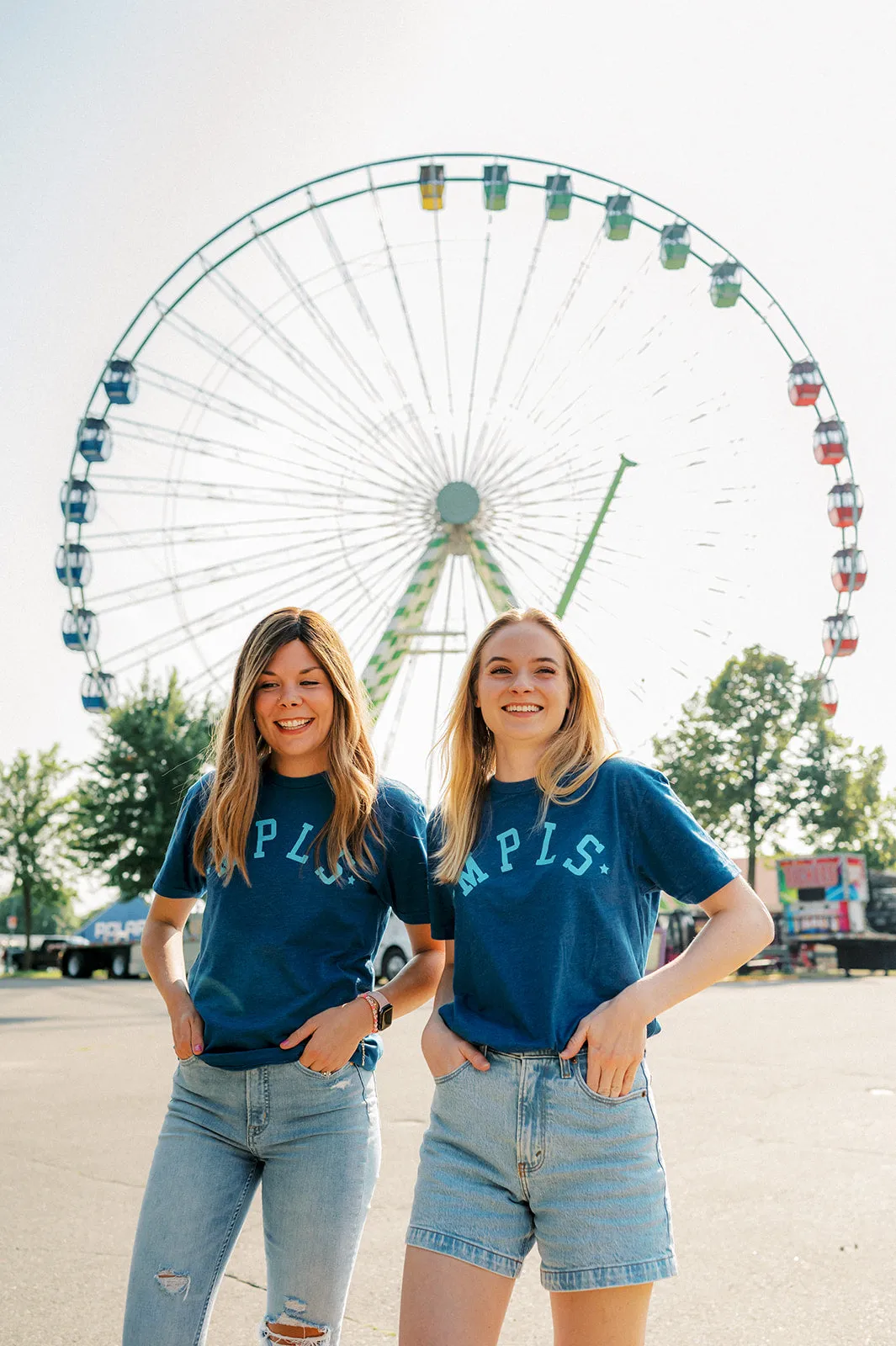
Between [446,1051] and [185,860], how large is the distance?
0.84 meters

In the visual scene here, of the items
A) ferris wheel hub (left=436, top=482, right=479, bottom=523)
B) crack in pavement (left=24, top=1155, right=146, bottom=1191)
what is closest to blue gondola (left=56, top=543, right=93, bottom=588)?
ferris wheel hub (left=436, top=482, right=479, bottom=523)

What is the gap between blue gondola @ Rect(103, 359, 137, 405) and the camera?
20.0m

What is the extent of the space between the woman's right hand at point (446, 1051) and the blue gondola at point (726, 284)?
19.9 metres

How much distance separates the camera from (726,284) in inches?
807

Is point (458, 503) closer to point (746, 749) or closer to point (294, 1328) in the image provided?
point (294, 1328)

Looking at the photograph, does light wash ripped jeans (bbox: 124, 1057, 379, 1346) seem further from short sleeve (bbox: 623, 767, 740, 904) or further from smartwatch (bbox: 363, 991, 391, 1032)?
short sleeve (bbox: 623, 767, 740, 904)

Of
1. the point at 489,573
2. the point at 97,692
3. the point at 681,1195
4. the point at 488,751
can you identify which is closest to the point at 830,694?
the point at 489,573

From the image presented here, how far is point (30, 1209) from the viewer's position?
17.9ft

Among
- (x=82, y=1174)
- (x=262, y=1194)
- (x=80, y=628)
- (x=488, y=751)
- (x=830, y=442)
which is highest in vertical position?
(x=830, y=442)

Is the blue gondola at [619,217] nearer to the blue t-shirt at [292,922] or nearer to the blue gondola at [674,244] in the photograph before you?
the blue gondola at [674,244]

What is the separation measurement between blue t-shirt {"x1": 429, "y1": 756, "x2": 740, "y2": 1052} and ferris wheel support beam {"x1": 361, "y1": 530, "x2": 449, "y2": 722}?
54.7 ft

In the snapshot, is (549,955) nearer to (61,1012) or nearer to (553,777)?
(553,777)

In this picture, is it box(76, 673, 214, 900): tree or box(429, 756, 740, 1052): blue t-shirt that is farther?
box(76, 673, 214, 900): tree

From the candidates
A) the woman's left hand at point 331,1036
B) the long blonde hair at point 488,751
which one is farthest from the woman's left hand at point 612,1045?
the woman's left hand at point 331,1036
